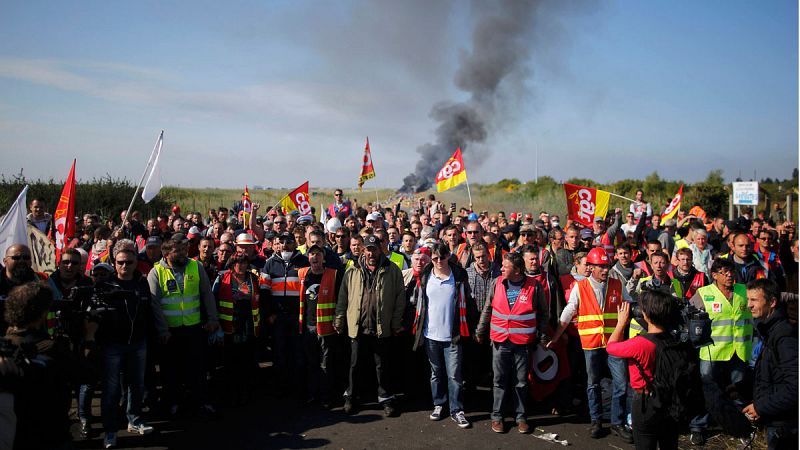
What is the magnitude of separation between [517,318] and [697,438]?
85.7 inches

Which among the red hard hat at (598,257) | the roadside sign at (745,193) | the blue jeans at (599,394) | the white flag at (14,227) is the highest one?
the roadside sign at (745,193)

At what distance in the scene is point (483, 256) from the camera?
21.7 feet

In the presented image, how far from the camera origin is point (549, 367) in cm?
635

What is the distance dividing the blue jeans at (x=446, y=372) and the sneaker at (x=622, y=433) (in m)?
1.63

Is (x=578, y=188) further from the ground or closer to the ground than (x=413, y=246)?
further from the ground

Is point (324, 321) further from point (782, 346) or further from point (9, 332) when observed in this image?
point (782, 346)

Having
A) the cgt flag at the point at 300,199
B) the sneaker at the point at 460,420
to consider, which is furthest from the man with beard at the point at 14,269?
the cgt flag at the point at 300,199

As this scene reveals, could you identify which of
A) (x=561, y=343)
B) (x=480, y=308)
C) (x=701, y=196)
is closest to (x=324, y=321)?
(x=480, y=308)

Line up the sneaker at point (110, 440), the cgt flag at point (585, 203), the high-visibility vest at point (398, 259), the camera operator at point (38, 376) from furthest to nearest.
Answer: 1. the cgt flag at point (585, 203)
2. the high-visibility vest at point (398, 259)
3. the sneaker at point (110, 440)
4. the camera operator at point (38, 376)

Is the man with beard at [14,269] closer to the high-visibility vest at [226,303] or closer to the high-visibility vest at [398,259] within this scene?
the high-visibility vest at [226,303]

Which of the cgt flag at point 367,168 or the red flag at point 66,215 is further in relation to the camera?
the cgt flag at point 367,168

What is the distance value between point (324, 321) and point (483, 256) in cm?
210

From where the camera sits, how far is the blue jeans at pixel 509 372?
5867 millimetres

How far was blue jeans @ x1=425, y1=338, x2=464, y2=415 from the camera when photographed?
240 inches
